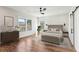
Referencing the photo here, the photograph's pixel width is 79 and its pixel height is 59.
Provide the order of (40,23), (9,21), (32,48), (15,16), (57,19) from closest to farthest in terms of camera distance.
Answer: (32,48), (9,21), (15,16), (57,19), (40,23)

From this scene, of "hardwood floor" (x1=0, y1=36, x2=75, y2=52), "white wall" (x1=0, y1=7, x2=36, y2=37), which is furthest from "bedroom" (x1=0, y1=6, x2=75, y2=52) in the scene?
"hardwood floor" (x1=0, y1=36, x2=75, y2=52)

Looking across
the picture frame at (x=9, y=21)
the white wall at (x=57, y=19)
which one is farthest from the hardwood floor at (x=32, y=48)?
the white wall at (x=57, y=19)

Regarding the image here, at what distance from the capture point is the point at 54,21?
786 cm

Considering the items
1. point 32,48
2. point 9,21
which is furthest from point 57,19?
point 32,48

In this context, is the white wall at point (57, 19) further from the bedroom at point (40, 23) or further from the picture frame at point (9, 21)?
the picture frame at point (9, 21)

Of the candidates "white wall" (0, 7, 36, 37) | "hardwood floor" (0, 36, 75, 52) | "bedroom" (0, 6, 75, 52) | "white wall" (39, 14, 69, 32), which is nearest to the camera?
"hardwood floor" (0, 36, 75, 52)

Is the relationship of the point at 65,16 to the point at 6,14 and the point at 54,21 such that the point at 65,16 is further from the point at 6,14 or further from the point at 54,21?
the point at 6,14

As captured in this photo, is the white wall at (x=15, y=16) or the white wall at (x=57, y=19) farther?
the white wall at (x=57, y=19)

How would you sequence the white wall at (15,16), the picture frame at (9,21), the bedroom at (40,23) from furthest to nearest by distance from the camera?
the picture frame at (9,21), the bedroom at (40,23), the white wall at (15,16)

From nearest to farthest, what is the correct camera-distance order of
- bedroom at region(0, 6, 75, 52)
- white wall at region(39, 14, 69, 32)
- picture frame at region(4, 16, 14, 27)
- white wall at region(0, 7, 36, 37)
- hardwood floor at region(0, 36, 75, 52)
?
hardwood floor at region(0, 36, 75, 52)
white wall at region(0, 7, 36, 37)
bedroom at region(0, 6, 75, 52)
picture frame at region(4, 16, 14, 27)
white wall at region(39, 14, 69, 32)

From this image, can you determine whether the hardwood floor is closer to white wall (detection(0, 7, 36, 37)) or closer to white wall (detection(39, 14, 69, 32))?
white wall (detection(0, 7, 36, 37))

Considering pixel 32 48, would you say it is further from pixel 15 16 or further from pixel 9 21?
pixel 15 16

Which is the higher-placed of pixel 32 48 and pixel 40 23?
pixel 40 23
